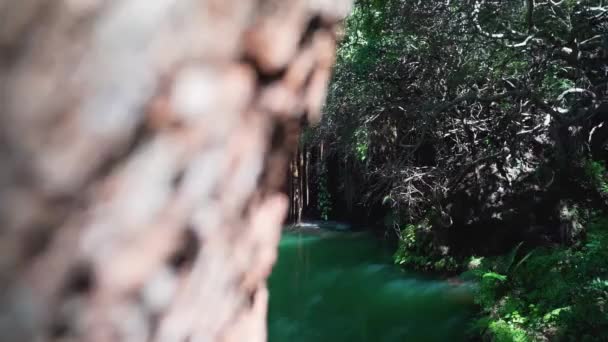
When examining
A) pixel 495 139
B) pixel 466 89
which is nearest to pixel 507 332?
pixel 466 89

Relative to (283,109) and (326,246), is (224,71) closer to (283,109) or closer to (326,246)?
(283,109)

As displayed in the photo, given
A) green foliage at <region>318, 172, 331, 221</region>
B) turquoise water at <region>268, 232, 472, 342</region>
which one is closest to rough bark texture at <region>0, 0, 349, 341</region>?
turquoise water at <region>268, 232, 472, 342</region>

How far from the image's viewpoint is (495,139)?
8664 mm

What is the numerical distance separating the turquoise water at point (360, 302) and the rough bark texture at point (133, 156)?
734 cm

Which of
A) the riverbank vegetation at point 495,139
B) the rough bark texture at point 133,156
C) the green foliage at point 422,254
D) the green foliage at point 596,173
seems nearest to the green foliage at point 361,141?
the riverbank vegetation at point 495,139

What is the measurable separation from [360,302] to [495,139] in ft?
11.1

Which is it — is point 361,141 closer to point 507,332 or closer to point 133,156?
point 507,332

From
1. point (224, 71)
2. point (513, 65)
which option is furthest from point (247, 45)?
point (513, 65)

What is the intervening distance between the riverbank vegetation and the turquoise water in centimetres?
54

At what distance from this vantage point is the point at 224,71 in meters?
0.51

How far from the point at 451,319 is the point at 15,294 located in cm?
828

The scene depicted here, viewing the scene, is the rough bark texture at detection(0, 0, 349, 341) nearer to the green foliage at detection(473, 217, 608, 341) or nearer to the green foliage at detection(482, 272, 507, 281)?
the green foliage at detection(473, 217, 608, 341)

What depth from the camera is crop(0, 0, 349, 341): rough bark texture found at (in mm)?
402

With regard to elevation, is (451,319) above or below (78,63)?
below
